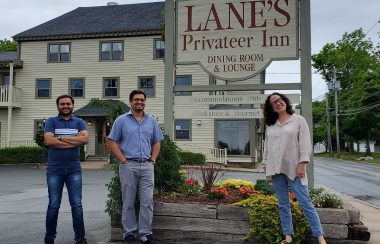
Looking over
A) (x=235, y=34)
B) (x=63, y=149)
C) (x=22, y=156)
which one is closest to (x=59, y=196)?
(x=63, y=149)

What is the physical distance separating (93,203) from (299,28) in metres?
5.87

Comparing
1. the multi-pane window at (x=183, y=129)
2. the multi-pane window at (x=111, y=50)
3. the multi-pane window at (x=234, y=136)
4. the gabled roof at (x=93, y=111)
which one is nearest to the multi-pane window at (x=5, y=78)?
the gabled roof at (x=93, y=111)

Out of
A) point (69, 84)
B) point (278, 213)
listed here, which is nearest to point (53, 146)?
point (278, 213)

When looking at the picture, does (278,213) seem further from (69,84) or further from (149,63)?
(69,84)

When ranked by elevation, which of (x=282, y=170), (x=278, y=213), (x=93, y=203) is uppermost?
(x=282, y=170)

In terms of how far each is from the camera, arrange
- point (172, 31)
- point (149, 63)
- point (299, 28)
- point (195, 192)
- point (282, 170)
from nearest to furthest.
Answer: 1. point (282, 170)
2. point (195, 192)
3. point (299, 28)
4. point (172, 31)
5. point (149, 63)

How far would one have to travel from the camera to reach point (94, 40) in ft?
86.2

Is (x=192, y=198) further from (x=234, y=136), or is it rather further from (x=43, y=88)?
(x=43, y=88)

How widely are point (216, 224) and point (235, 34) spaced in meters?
3.02

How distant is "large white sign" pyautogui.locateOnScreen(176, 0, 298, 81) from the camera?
6207 mm

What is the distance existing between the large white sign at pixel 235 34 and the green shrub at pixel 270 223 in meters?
2.31

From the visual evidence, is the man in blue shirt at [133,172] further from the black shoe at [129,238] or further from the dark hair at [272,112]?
the dark hair at [272,112]

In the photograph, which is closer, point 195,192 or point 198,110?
point 195,192

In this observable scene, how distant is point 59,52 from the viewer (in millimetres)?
26609
